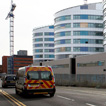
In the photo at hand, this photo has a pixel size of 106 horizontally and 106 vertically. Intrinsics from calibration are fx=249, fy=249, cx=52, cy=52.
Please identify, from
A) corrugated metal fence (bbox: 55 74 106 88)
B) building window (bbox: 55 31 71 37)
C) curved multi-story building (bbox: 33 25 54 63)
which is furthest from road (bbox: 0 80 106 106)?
curved multi-story building (bbox: 33 25 54 63)

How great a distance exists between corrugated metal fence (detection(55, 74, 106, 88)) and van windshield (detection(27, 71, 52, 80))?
1541 centimetres

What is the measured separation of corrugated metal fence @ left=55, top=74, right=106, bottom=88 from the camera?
30531mm

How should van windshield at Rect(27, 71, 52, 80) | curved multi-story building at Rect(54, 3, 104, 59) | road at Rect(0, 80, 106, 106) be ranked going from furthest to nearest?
curved multi-story building at Rect(54, 3, 104, 59)
van windshield at Rect(27, 71, 52, 80)
road at Rect(0, 80, 106, 106)

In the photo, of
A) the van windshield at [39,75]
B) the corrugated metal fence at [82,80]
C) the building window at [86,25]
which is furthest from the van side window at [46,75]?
the building window at [86,25]

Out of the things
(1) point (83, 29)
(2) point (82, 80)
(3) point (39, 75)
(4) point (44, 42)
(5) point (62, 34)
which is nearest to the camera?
(3) point (39, 75)

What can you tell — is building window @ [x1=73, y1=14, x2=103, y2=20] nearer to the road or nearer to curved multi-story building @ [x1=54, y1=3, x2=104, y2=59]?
curved multi-story building @ [x1=54, y1=3, x2=104, y2=59]

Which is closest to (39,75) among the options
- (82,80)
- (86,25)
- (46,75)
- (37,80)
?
(37,80)

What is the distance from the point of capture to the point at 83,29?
75125 mm

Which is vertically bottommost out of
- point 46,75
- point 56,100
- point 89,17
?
point 56,100

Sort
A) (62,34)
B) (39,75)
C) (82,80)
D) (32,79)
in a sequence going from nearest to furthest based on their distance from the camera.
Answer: (32,79)
(39,75)
(82,80)
(62,34)

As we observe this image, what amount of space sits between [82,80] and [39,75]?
20.2 m

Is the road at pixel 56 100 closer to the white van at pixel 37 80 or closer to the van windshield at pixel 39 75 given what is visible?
the white van at pixel 37 80

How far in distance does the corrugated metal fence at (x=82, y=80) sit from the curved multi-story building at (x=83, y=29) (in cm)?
3471

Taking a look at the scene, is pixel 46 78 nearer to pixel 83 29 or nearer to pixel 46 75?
pixel 46 75
